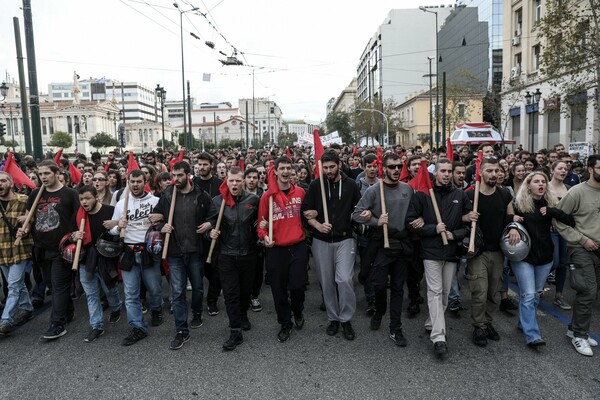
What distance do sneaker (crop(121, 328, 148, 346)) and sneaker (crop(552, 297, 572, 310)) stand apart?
497 cm

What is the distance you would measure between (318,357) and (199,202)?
2.06m

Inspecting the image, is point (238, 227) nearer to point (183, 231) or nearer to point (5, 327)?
point (183, 231)

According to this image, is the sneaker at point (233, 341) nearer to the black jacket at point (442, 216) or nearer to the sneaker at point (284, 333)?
the sneaker at point (284, 333)

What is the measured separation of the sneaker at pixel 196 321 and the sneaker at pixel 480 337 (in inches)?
120

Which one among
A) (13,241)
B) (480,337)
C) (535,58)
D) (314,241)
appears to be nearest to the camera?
(480,337)

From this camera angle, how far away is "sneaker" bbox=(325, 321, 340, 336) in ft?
17.2

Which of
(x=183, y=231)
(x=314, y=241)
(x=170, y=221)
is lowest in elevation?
(x=314, y=241)

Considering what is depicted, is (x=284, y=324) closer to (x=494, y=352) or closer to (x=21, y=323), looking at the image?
(x=494, y=352)

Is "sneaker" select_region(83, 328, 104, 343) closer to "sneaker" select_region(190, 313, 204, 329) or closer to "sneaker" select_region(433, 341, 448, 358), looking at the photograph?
"sneaker" select_region(190, 313, 204, 329)

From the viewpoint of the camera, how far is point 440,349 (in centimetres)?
453

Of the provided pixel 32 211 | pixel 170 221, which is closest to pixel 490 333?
pixel 170 221

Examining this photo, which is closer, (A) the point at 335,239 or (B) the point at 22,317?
Answer: (A) the point at 335,239

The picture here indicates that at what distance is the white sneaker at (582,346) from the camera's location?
14.8 ft

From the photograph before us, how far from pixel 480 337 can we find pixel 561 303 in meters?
1.77
